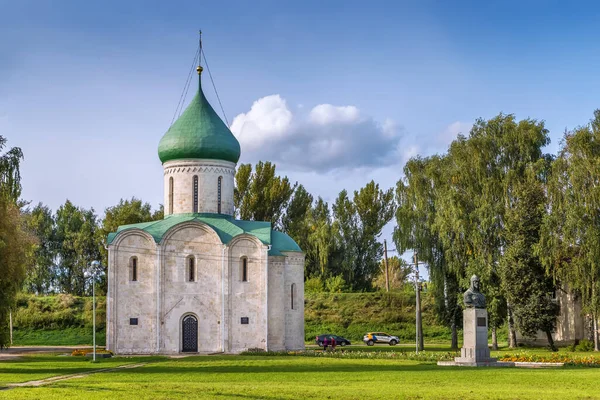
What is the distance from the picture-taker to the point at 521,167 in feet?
136

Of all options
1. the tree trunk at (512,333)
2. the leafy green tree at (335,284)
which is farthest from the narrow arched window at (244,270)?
the leafy green tree at (335,284)

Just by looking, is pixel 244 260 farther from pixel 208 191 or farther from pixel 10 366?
pixel 10 366

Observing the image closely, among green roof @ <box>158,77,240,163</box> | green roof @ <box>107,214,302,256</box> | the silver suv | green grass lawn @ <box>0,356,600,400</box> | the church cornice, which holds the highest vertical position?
green roof @ <box>158,77,240,163</box>

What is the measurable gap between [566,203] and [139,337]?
20286 millimetres

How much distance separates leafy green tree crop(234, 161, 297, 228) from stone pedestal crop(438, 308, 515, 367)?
34157 mm

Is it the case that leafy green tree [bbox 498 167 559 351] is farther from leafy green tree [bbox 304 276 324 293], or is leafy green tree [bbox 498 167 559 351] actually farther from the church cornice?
leafy green tree [bbox 304 276 324 293]

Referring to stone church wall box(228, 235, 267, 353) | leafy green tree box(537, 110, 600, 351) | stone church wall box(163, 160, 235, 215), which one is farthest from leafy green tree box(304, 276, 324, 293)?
leafy green tree box(537, 110, 600, 351)

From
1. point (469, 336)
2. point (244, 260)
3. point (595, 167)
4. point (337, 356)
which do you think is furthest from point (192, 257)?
point (595, 167)

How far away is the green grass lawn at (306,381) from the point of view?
57.2ft

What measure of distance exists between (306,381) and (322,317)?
35321 mm

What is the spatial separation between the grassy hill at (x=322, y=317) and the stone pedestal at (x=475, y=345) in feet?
76.7

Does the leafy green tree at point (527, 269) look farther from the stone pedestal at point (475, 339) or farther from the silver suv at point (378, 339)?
the silver suv at point (378, 339)

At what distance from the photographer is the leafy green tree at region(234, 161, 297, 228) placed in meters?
62.3

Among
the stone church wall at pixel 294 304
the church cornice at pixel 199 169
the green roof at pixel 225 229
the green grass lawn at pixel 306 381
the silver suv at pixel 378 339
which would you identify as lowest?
the silver suv at pixel 378 339
